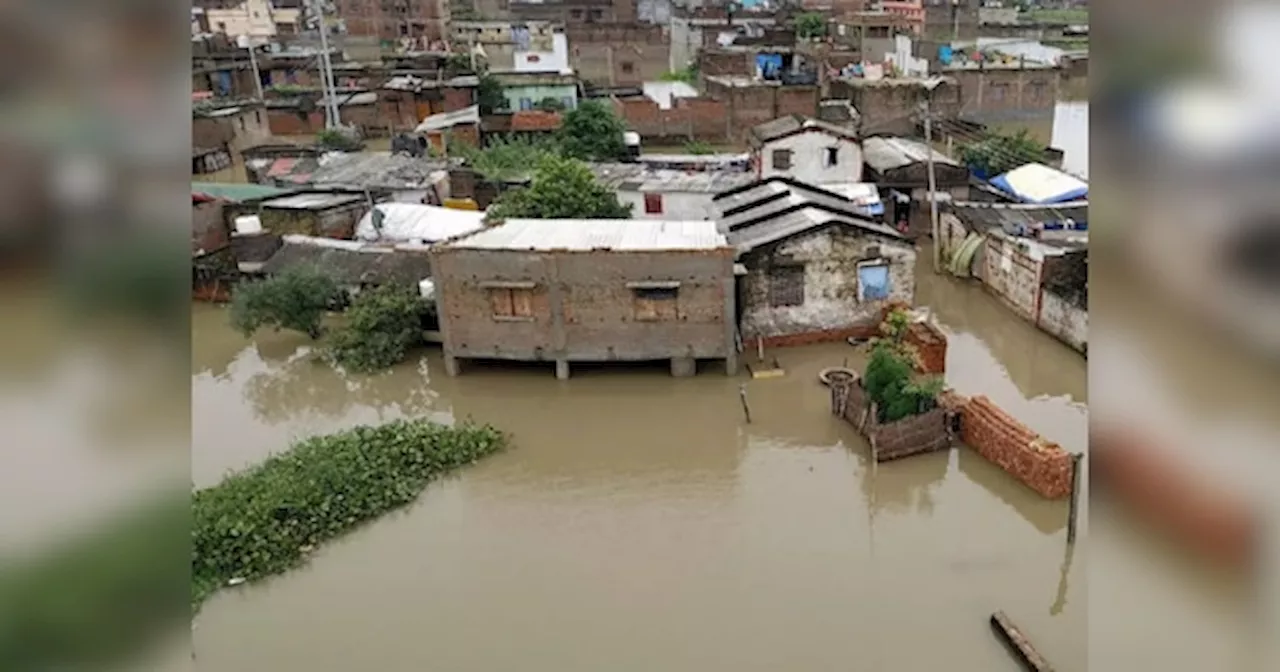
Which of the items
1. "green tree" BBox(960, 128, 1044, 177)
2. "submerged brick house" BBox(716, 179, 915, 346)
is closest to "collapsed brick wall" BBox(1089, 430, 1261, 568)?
"submerged brick house" BBox(716, 179, 915, 346)

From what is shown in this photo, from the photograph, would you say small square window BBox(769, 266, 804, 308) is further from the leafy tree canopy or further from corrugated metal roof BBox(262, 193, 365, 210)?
corrugated metal roof BBox(262, 193, 365, 210)

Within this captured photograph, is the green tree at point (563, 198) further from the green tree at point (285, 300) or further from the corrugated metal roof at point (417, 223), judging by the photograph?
the green tree at point (285, 300)

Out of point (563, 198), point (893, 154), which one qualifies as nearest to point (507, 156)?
point (563, 198)

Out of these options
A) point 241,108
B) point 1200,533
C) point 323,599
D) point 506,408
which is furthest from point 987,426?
point 241,108

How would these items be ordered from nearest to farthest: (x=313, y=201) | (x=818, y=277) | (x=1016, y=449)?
(x=1016, y=449) → (x=818, y=277) → (x=313, y=201)

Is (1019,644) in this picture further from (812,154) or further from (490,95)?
(490,95)

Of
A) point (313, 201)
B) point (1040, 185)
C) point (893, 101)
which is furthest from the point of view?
point (893, 101)
